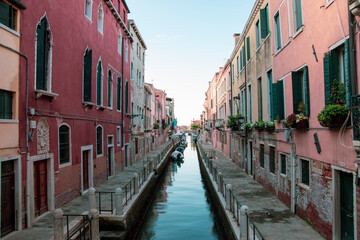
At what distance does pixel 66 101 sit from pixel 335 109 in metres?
8.55

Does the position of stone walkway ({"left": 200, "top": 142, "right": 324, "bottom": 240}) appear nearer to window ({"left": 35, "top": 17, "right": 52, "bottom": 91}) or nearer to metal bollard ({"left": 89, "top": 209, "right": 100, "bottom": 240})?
metal bollard ({"left": 89, "top": 209, "right": 100, "bottom": 240})

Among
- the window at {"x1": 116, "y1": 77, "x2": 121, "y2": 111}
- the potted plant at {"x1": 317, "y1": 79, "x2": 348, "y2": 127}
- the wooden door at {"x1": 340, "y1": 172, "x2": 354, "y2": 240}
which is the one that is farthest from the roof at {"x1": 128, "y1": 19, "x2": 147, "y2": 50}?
the wooden door at {"x1": 340, "y1": 172, "x2": 354, "y2": 240}

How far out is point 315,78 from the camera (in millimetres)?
7047

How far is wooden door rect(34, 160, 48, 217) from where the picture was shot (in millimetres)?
8188

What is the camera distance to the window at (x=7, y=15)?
6543mm

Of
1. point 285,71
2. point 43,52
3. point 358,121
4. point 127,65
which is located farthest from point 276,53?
point 127,65

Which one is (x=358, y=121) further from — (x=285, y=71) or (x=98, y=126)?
(x=98, y=126)

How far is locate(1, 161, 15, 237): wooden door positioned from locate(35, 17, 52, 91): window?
8.30 ft

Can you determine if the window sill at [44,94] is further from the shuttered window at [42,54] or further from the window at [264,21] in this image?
the window at [264,21]

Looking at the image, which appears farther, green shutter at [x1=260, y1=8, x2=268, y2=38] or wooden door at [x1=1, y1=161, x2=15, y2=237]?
green shutter at [x1=260, y1=8, x2=268, y2=38]

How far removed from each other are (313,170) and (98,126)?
9.90 metres

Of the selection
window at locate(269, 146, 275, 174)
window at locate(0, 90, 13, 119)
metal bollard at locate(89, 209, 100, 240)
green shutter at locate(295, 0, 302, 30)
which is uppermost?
green shutter at locate(295, 0, 302, 30)

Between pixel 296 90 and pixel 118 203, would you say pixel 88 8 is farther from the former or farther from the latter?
pixel 296 90

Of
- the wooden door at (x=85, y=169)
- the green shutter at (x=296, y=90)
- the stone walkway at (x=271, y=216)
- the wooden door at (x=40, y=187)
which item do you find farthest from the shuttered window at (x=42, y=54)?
the green shutter at (x=296, y=90)
